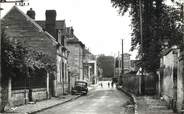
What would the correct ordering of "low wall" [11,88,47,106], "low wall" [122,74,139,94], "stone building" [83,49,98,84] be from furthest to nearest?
1. "stone building" [83,49,98,84]
2. "low wall" [122,74,139,94]
3. "low wall" [11,88,47,106]

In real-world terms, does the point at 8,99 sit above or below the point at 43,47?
below

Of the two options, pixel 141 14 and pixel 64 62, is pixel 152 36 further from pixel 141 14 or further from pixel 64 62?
pixel 64 62

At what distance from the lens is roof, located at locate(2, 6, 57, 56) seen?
43.4 metres

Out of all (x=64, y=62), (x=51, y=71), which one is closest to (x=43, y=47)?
(x=51, y=71)

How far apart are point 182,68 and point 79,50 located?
61.4m

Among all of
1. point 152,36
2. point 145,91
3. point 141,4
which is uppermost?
point 141,4

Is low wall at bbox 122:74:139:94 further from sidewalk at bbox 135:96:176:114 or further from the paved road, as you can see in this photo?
sidewalk at bbox 135:96:176:114

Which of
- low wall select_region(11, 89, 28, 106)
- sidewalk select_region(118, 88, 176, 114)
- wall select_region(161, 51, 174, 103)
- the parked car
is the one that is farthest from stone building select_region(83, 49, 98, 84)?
wall select_region(161, 51, 174, 103)

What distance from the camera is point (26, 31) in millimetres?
43688

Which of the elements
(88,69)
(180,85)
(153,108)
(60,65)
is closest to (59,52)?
(60,65)

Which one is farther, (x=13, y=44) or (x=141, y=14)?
(x=141, y=14)

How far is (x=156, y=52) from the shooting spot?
41.7 m

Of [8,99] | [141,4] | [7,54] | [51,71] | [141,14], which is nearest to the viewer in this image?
[7,54]

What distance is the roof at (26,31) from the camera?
1708 inches
